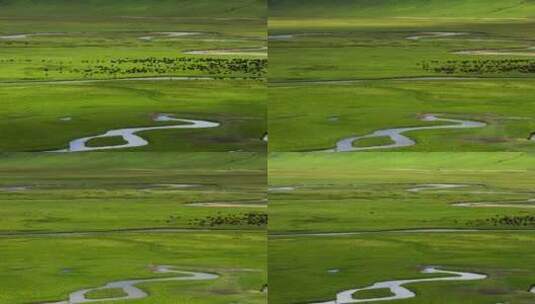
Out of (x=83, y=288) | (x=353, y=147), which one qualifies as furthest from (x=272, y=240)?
(x=83, y=288)

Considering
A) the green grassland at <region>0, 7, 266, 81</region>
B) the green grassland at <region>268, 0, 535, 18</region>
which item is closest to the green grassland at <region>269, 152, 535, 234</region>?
the green grassland at <region>0, 7, 266, 81</region>

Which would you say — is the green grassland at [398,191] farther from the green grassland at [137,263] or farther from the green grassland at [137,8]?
the green grassland at [137,8]

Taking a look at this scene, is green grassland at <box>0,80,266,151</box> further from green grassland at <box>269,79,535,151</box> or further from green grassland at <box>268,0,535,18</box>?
green grassland at <box>268,0,535,18</box>

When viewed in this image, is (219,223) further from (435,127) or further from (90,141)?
(435,127)

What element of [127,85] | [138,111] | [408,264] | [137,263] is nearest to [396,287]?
[408,264]

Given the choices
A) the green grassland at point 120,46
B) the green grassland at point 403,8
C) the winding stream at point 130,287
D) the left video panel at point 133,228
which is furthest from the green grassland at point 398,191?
the green grassland at point 403,8

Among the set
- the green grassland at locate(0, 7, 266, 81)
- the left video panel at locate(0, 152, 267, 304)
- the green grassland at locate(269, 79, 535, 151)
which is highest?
the green grassland at locate(0, 7, 266, 81)
